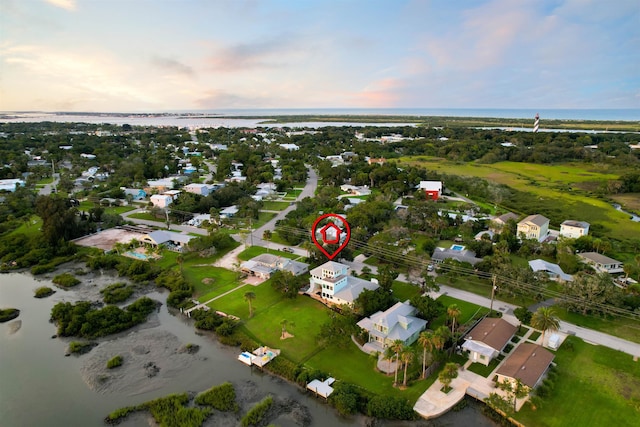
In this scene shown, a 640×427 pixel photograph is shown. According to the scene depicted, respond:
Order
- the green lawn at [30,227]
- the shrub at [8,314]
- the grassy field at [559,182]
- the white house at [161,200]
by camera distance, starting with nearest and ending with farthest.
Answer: the shrub at [8,314] → the green lawn at [30,227] → the grassy field at [559,182] → the white house at [161,200]

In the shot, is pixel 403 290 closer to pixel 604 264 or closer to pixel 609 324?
pixel 609 324

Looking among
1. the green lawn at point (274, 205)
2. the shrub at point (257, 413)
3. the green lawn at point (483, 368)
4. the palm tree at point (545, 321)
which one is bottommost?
the green lawn at point (274, 205)

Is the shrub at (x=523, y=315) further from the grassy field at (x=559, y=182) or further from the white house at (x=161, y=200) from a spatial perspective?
the white house at (x=161, y=200)

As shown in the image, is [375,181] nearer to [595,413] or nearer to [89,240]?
[89,240]

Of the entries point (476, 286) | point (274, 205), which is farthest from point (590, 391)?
point (274, 205)

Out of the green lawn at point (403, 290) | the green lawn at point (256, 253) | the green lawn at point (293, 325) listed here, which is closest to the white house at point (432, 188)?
the green lawn at point (256, 253)

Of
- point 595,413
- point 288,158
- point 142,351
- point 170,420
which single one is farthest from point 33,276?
point 288,158
